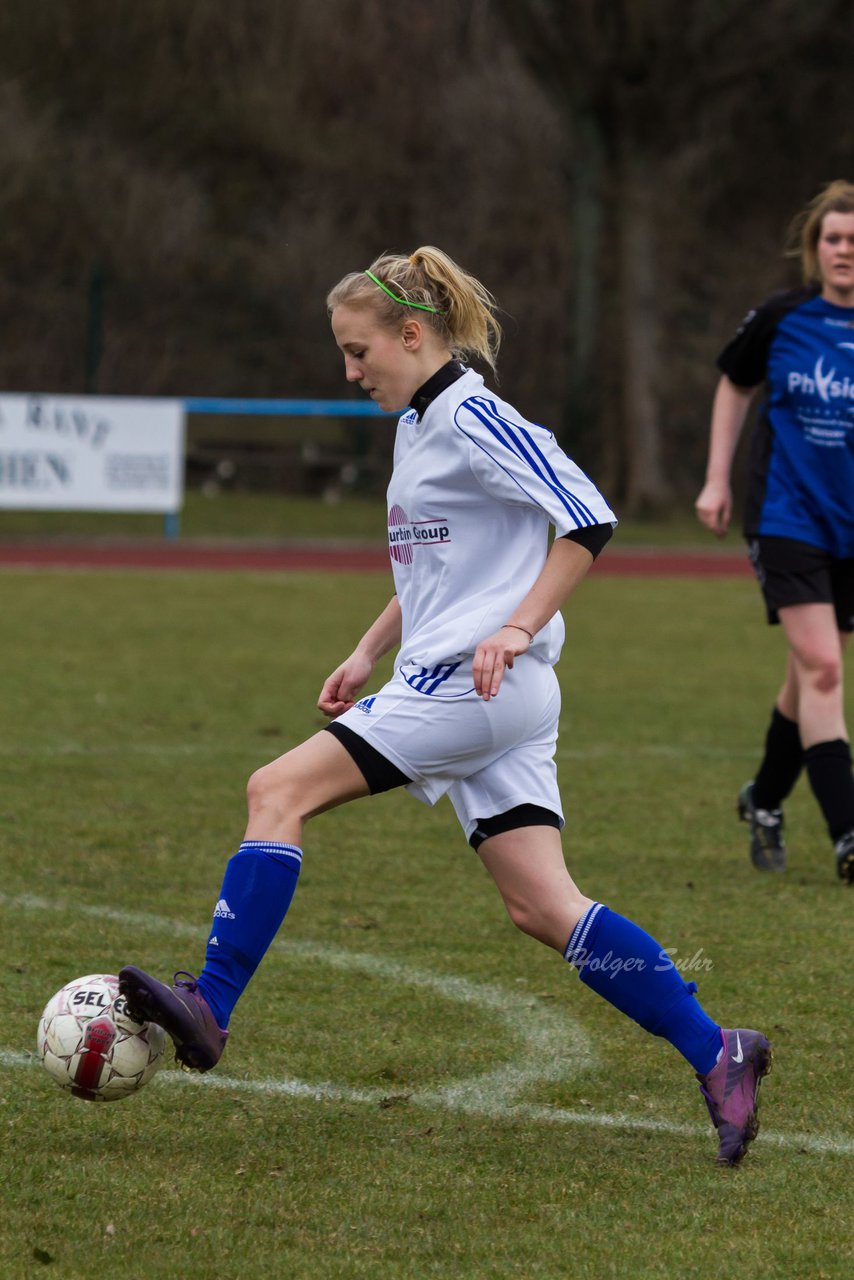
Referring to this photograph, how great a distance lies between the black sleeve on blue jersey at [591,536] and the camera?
3502 millimetres

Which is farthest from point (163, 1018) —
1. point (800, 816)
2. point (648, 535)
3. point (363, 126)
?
point (363, 126)

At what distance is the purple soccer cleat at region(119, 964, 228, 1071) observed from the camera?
3285 mm

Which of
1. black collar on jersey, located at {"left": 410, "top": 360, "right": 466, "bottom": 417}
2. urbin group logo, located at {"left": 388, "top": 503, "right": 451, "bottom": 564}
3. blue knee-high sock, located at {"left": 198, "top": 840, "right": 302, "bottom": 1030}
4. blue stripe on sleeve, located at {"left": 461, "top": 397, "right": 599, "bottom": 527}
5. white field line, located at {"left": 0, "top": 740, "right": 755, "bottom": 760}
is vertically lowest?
white field line, located at {"left": 0, "top": 740, "right": 755, "bottom": 760}

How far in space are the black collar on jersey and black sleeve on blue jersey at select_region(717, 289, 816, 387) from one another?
7.76 ft

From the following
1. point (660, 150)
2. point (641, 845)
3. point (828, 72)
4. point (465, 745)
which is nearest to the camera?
point (465, 745)

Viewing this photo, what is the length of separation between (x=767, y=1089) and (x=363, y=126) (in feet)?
89.1

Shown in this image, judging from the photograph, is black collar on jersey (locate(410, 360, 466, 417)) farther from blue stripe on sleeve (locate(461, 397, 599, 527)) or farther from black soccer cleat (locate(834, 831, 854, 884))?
black soccer cleat (locate(834, 831, 854, 884))

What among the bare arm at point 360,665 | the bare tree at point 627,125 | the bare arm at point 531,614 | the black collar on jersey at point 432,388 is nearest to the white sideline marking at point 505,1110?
the bare arm at point 360,665

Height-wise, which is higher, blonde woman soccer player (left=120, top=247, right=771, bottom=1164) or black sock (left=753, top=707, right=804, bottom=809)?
blonde woman soccer player (left=120, top=247, right=771, bottom=1164)

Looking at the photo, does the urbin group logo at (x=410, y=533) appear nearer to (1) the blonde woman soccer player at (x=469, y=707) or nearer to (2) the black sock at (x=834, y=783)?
(1) the blonde woman soccer player at (x=469, y=707)

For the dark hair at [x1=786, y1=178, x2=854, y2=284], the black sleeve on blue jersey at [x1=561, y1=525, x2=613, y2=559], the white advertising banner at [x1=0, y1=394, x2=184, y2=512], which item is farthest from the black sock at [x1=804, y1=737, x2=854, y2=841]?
the white advertising banner at [x1=0, y1=394, x2=184, y2=512]

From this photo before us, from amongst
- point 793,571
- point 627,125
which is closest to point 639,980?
point 793,571

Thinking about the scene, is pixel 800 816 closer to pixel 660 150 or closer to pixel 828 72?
pixel 660 150

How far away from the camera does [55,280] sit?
23.6 metres
